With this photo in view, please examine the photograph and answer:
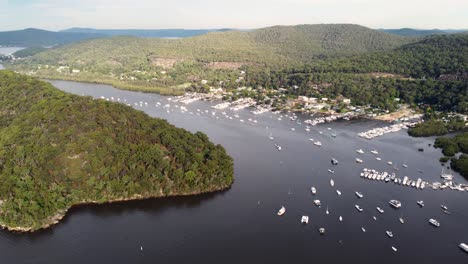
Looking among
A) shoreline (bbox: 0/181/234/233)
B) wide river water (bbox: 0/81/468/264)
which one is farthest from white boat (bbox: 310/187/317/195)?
shoreline (bbox: 0/181/234/233)

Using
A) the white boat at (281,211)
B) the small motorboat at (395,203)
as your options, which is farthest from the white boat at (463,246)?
the white boat at (281,211)

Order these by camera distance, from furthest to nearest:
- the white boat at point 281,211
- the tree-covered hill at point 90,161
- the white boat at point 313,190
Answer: the white boat at point 313,190, the white boat at point 281,211, the tree-covered hill at point 90,161

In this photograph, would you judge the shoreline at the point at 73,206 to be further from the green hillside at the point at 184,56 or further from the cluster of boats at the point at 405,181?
the green hillside at the point at 184,56

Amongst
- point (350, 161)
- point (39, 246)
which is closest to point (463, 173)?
point (350, 161)

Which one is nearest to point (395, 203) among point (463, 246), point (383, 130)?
point (463, 246)

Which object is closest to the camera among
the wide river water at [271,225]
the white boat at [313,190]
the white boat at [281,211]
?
the wide river water at [271,225]
